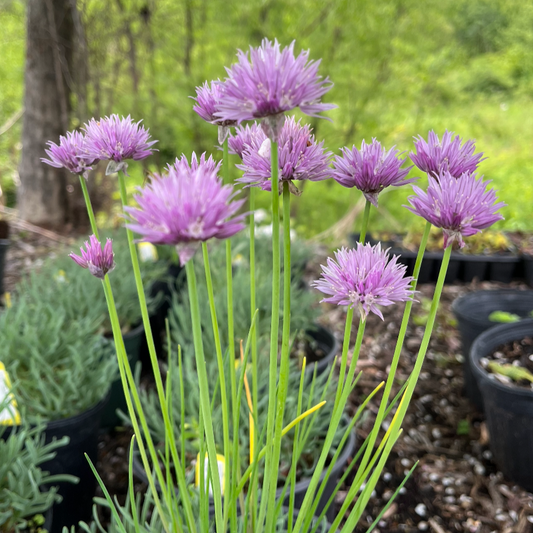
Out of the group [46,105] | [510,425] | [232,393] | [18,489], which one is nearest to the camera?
[232,393]

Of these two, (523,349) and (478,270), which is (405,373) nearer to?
(523,349)

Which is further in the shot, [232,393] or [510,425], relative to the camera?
[510,425]

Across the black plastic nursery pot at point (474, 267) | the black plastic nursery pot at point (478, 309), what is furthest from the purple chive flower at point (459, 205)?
the black plastic nursery pot at point (474, 267)

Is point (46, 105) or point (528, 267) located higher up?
point (46, 105)

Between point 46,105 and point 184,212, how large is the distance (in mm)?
3277

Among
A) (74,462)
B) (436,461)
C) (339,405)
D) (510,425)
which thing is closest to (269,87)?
(339,405)

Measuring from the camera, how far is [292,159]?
0.47 metres

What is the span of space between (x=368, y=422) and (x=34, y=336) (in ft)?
3.88

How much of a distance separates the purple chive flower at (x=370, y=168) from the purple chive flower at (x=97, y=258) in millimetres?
244

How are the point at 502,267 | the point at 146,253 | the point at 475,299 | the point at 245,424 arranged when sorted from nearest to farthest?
1. the point at 245,424
2. the point at 146,253
3. the point at 475,299
4. the point at 502,267

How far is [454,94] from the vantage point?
12.9 ft

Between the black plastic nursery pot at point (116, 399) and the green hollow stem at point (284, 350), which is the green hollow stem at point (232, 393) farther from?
the black plastic nursery pot at point (116, 399)

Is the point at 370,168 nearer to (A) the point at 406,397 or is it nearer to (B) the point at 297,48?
(A) the point at 406,397

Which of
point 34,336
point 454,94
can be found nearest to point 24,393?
point 34,336
